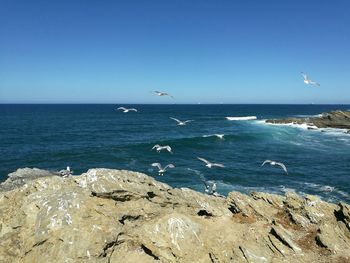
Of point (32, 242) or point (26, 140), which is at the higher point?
point (32, 242)

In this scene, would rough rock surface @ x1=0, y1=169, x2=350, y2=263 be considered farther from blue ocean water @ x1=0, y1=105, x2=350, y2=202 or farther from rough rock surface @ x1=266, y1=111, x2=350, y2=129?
Result: rough rock surface @ x1=266, y1=111, x2=350, y2=129

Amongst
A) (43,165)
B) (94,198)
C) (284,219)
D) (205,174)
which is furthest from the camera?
(43,165)

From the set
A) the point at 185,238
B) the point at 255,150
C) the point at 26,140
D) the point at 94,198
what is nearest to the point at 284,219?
the point at 185,238

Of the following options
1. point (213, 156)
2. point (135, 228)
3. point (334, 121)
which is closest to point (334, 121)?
point (334, 121)

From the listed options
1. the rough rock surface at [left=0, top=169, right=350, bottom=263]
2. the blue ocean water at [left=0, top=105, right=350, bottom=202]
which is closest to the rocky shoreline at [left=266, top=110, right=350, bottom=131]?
the blue ocean water at [left=0, top=105, right=350, bottom=202]

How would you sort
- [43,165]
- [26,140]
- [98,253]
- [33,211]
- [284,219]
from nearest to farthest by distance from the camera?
Answer: [98,253] < [33,211] < [284,219] < [43,165] < [26,140]

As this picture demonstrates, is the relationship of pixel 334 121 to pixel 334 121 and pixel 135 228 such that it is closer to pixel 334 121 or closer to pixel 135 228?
pixel 334 121

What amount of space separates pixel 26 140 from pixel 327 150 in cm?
6199

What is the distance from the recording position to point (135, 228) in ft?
52.6

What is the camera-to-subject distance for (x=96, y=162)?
6050cm

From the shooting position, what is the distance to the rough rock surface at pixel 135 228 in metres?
14.3

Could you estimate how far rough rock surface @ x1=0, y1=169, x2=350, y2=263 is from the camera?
1428 cm

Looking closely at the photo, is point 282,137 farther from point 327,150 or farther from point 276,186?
point 276,186

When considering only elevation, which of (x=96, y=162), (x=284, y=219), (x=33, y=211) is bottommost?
(x=96, y=162)
